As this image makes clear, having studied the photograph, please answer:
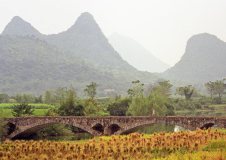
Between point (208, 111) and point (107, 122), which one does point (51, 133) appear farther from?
point (208, 111)

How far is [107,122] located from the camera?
70.5m

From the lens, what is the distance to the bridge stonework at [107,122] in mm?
62406

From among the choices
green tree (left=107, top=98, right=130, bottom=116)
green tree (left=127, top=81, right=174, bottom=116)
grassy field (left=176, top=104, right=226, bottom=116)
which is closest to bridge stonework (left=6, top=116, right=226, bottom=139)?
green tree (left=127, top=81, right=174, bottom=116)

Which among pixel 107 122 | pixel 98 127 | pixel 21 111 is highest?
pixel 21 111

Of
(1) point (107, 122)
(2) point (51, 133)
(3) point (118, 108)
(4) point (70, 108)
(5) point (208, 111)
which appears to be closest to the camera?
(1) point (107, 122)

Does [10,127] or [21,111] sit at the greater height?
[21,111]

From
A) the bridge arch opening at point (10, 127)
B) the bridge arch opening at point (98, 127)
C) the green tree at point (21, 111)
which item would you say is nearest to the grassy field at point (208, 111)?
the green tree at point (21, 111)

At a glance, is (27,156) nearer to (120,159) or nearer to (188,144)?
(120,159)

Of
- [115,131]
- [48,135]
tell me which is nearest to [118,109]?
[48,135]

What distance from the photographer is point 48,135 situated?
8406 centimetres

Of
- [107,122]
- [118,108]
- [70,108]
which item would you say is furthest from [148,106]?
[107,122]

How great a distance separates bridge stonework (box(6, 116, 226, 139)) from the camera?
62406mm

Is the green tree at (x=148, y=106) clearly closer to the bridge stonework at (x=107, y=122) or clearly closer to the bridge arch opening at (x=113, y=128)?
the bridge arch opening at (x=113, y=128)

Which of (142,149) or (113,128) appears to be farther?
(113,128)
